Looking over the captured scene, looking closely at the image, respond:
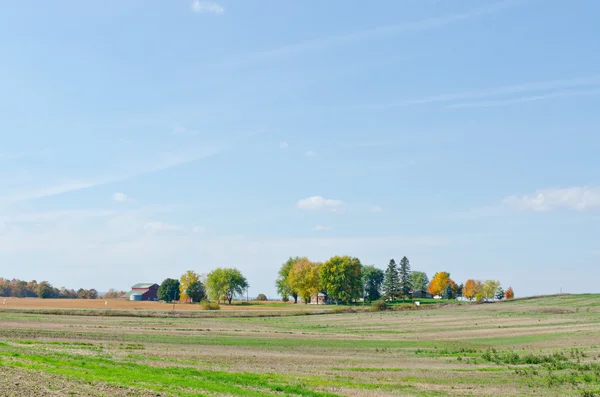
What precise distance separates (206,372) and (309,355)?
687 inches

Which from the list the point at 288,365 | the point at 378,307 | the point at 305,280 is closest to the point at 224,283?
the point at 305,280

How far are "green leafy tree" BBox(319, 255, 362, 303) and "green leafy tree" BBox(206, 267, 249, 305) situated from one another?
34500 mm

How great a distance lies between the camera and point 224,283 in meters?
192

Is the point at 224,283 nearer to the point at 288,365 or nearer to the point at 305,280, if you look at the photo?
the point at 305,280

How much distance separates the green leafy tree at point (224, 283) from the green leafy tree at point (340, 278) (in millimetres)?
34500

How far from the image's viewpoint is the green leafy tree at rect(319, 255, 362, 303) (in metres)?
174

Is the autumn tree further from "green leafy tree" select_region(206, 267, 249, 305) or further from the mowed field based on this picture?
the mowed field

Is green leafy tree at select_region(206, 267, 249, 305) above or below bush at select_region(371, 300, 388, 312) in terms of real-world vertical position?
above

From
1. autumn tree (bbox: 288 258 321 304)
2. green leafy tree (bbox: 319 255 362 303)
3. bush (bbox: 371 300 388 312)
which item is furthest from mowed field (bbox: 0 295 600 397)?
autumn tree (bbox: 288 258 321 304)

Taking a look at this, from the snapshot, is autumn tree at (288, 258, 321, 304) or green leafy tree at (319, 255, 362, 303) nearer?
green leafy tree at (319, 255, 362, 303)

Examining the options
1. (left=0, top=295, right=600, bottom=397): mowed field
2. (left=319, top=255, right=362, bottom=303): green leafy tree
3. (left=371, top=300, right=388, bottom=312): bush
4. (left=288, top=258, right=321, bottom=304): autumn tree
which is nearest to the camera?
(left=0, top=295, right=600, bottom=397): mowed field

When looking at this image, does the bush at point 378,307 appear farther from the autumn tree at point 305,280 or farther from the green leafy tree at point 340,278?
the autumn tree at point 305,280

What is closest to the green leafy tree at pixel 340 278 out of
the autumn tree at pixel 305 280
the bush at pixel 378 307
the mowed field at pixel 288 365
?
the autumn tree at pixel 305 280

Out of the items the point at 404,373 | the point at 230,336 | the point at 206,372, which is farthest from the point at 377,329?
the point at 206,372
